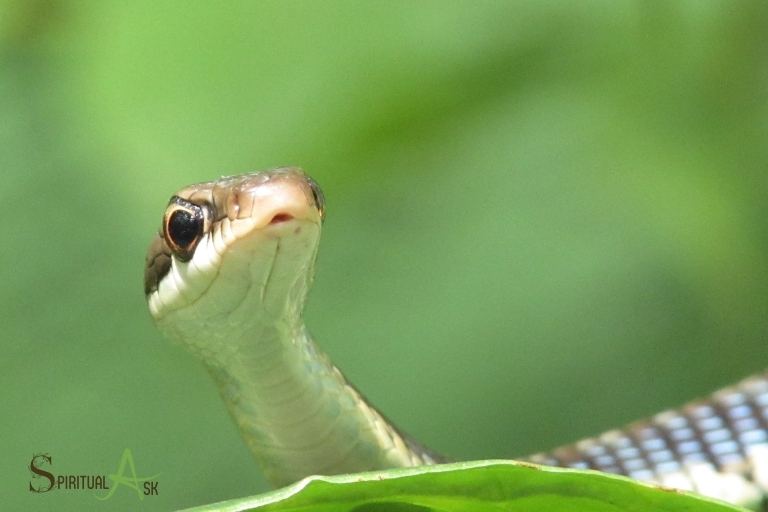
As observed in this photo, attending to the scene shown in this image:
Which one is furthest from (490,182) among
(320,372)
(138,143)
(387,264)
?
(320,372)

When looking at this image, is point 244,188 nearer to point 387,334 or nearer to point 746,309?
point 387,334

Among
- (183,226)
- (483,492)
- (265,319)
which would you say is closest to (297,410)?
(265,319)

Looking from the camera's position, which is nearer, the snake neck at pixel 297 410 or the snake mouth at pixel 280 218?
the snake mouth at pixel 280 218

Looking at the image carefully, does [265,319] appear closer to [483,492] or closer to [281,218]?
[281,218]

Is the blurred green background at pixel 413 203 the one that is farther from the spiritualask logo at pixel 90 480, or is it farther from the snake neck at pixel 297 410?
the snake neck at pixel 297 410

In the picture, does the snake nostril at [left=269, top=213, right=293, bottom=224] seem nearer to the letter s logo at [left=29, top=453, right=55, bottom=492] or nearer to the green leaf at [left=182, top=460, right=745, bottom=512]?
the green leaf at [left=182, top=460, right=745, bottom=512]

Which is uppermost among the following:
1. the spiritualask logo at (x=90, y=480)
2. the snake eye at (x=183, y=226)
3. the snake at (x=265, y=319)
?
the snake eye at (x=183, y=226)

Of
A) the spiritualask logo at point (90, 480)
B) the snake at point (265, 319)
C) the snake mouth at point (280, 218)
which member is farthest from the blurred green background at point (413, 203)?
the snake mouth at point (280, 218)
